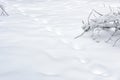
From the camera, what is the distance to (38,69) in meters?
1.42

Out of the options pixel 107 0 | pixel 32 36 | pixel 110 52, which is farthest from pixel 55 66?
pixel 107 0

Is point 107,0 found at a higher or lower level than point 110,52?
lower

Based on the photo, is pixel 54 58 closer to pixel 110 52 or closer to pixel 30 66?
pixel 30 66

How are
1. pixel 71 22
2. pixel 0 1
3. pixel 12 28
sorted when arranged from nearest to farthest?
pixel 12 28 < pixel 71 22 < pixel 0 1

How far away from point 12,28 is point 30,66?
3.14 ft

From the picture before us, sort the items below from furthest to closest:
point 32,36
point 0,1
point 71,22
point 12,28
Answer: point 0,1, point 71,22, point 12,28, point 32,36

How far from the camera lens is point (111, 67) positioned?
1.46 metres

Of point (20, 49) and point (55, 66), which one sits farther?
point (20, 49)

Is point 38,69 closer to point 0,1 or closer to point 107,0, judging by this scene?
point 107,0

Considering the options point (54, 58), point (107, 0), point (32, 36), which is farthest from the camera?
point (107, 0)

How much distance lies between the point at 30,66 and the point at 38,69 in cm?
6

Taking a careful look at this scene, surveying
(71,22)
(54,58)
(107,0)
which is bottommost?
(107,0)

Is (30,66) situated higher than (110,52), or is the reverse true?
(30,66)

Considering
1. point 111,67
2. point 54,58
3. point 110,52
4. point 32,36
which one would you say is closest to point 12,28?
point 32,36
